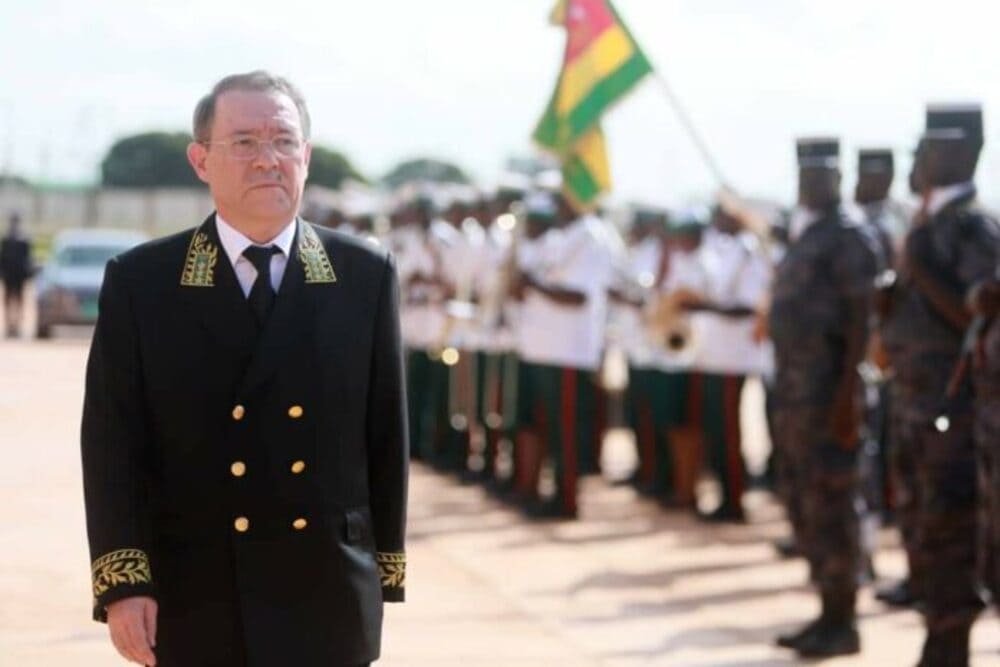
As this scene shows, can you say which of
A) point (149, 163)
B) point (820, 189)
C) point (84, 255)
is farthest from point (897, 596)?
point (149, 163)

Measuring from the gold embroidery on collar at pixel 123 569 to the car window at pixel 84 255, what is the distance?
28.5 metres

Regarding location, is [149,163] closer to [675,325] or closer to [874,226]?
[675,325]

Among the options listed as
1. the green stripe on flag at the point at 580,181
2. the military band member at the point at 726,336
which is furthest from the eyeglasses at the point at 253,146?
the military band member at the point at 726,336

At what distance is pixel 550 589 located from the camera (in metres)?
10.4

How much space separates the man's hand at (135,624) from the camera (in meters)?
4.36

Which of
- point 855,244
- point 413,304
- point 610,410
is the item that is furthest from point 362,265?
point 610,410

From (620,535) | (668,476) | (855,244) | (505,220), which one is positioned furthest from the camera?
(505,220)

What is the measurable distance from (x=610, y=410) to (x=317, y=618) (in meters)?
14.3

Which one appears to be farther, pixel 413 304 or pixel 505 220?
pixel 413 304

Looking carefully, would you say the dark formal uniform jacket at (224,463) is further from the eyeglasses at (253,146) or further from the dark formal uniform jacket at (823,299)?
the dark formal uniform jacket at (823,299)

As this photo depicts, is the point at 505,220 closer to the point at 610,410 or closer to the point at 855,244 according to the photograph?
the point at 610,410

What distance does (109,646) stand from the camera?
8680mm

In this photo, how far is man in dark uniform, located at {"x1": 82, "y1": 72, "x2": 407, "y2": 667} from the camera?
441 centimetres

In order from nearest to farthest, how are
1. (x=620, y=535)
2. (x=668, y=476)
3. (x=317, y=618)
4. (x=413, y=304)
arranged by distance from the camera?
(x=317, y=618)
(x=620, y=535)
(x=668, y=476)
(x=413, y=304)
